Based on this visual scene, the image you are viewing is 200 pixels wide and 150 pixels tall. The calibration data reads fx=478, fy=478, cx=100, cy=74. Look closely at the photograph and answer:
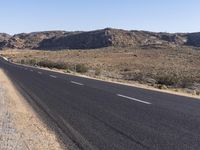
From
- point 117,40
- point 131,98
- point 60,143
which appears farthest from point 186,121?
point 117,40

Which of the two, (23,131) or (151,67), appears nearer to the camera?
(23,131)

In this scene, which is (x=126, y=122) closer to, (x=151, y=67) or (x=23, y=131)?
(x=23, y=131)

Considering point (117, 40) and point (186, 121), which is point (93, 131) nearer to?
point (186, 121)

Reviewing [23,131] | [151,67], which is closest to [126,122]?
[23,131]

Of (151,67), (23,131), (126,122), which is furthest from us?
(151,67)

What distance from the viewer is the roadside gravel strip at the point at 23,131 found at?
8961mm

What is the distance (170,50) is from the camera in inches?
4183

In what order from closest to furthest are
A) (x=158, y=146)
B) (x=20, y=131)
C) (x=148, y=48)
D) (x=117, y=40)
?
(x=158, y=146) < (x=20, y=131) < (x=148, y=48) < (x=117, y=40)

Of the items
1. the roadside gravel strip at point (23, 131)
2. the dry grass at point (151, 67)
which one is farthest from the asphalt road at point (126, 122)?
the dry grass at point (151, 67)

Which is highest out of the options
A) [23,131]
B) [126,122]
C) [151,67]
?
[126,122]

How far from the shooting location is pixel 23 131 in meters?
10.7

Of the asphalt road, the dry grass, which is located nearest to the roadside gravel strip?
the asphalt road

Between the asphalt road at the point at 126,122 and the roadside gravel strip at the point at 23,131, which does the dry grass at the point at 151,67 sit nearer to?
the asphalt road at the point at 126,122

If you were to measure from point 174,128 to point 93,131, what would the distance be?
5.57ft
